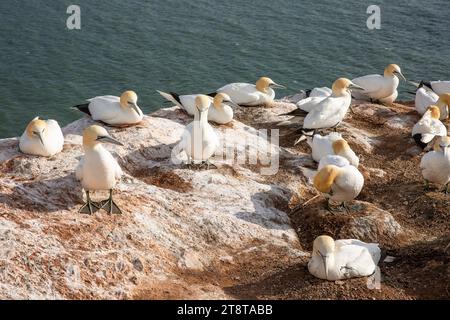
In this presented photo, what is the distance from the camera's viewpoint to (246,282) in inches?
359


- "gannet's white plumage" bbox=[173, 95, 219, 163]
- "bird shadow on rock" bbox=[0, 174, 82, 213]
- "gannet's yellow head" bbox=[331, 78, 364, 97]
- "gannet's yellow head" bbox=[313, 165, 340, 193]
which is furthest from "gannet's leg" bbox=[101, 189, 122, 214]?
"gannet's yellow head" bbox=[331, 78, 364, 97]

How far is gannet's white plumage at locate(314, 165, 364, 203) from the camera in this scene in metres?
10.6

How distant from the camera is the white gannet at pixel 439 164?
11836 millimetres

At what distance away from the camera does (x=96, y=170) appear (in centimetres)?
962

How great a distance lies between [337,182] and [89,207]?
148 inches

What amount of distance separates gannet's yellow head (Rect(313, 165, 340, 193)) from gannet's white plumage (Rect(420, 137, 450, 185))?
2.14 m

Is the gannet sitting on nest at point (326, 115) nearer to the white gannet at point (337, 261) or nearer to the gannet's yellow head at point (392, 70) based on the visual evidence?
the gannet's yellow head at point (392, 70)

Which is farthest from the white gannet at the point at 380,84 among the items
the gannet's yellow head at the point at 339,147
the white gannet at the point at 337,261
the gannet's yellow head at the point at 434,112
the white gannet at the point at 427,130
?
the white gannet at the point at 337,261

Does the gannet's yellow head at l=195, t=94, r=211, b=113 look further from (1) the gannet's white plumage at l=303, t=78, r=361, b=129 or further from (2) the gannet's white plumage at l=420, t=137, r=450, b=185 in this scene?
(2) the gannet's white plumage at l=420, t=137, r=450, b=185

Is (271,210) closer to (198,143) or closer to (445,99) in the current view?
(198,143)
